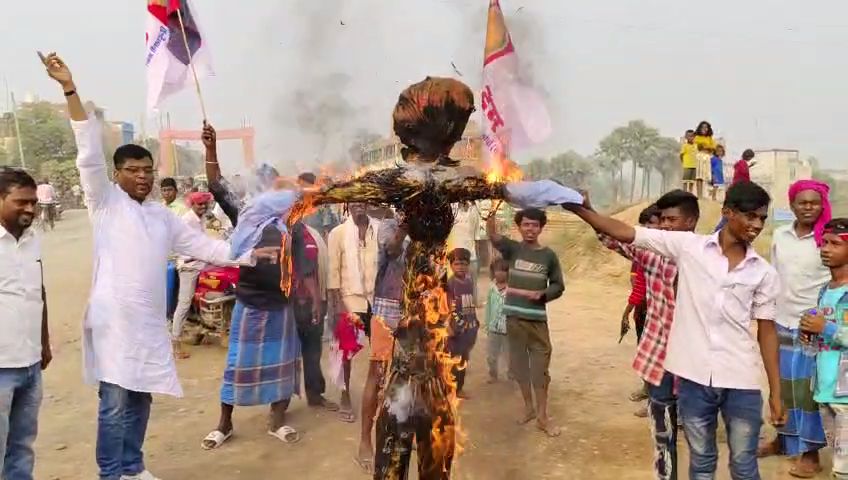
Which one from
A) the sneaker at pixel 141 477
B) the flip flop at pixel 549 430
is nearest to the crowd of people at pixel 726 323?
the flip flop at pixel 549 430

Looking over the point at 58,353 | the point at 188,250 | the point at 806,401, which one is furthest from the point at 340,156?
the point at 58,353

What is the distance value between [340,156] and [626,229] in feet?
4.40

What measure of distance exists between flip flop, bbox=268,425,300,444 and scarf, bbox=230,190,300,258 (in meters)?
2.55

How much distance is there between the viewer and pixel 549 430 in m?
5.18

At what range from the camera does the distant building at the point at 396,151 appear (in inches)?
111

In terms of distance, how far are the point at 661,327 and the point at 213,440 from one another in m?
3.22

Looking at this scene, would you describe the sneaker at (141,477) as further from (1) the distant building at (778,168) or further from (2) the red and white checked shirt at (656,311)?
(1) the distant building at (778,168)

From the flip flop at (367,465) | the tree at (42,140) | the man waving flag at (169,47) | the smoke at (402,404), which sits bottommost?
the flip flop at (367,465)

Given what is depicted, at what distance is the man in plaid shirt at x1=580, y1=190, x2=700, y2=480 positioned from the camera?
3531 millimetres

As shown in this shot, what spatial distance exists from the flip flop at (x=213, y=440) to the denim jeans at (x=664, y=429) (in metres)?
3.02

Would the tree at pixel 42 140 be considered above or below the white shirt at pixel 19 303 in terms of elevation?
above

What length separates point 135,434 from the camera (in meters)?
3.78

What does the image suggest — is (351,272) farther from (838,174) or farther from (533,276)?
(838,174)

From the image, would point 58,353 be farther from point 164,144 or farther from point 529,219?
point 529,219
